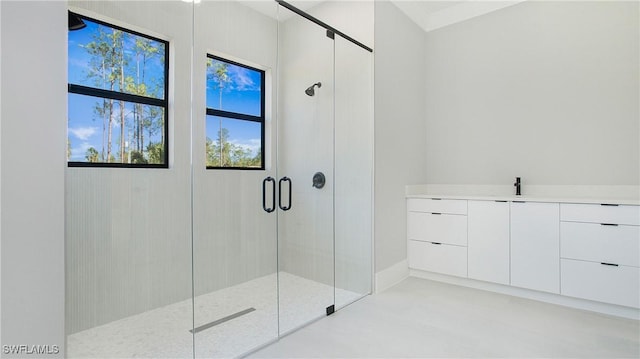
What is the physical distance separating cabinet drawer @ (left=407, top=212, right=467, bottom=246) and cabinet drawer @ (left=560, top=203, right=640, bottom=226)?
794mm

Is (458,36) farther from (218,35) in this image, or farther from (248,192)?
(248,192)

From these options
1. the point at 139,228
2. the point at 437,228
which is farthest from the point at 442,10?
the point at 139,228

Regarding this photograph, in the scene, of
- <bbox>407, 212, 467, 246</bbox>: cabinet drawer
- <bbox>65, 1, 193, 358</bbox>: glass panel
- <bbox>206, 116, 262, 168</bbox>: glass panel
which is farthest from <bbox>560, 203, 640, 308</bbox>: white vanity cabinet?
<bbox>65, 1, 193, 358</bbox>: glass panel

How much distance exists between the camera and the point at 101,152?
1666mm

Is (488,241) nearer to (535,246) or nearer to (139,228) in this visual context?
(535,246)

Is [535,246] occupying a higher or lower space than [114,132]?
lower

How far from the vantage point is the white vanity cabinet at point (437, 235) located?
3.08 m

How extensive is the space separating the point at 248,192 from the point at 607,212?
2.70 meters

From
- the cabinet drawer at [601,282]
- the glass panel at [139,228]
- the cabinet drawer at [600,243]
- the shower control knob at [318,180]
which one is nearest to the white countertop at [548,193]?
the cabinet drawer at [600,243]

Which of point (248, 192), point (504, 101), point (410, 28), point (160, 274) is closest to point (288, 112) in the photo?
point (248, 192)

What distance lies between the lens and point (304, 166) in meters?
2.51

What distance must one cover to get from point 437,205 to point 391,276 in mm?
856

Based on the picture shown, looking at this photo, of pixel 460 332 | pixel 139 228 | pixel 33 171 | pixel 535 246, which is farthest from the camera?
pixel 535 246

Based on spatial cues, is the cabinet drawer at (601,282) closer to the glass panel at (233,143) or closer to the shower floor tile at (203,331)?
the shower floor tile at (203,331)
